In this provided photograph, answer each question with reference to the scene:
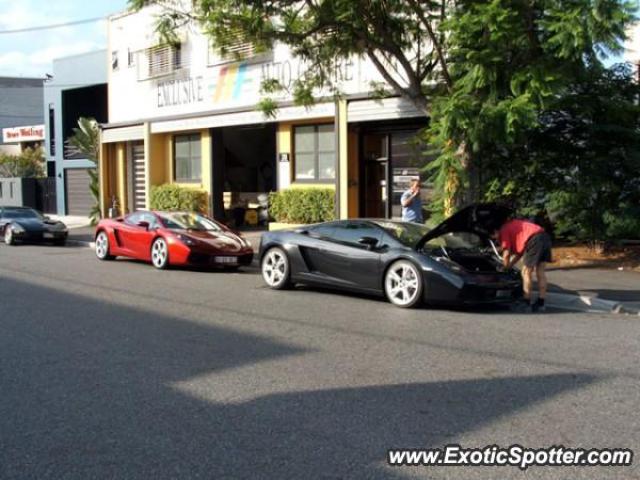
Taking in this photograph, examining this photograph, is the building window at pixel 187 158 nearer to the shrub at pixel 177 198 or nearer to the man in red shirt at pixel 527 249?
the shrub at pixel 177 198

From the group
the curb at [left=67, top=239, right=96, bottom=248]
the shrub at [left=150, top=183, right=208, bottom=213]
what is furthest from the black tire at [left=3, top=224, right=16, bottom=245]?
the shrub at [left=150, top=183, right=208, bottom=213]

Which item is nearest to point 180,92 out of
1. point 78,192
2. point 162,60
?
point 162,60

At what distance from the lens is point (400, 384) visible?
622 centimetres

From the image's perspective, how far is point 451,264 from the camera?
994cm

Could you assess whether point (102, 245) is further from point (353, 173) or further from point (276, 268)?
point (353, 173)

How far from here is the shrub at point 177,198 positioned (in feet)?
79.9

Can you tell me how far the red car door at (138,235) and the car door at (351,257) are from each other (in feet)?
17.1

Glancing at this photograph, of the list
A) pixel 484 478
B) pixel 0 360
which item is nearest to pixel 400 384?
pixel 484 478

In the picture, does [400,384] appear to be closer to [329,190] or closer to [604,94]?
[604,94]

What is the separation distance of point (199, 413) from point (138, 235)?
10656 millimetres

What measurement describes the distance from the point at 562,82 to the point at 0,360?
342 inches

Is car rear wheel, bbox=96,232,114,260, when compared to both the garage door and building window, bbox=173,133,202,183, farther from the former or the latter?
the garage door

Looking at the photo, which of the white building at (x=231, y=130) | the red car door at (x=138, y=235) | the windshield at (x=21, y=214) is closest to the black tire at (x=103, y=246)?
the red car door at (x=138, y=235)

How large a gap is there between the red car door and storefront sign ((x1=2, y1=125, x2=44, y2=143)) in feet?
114
